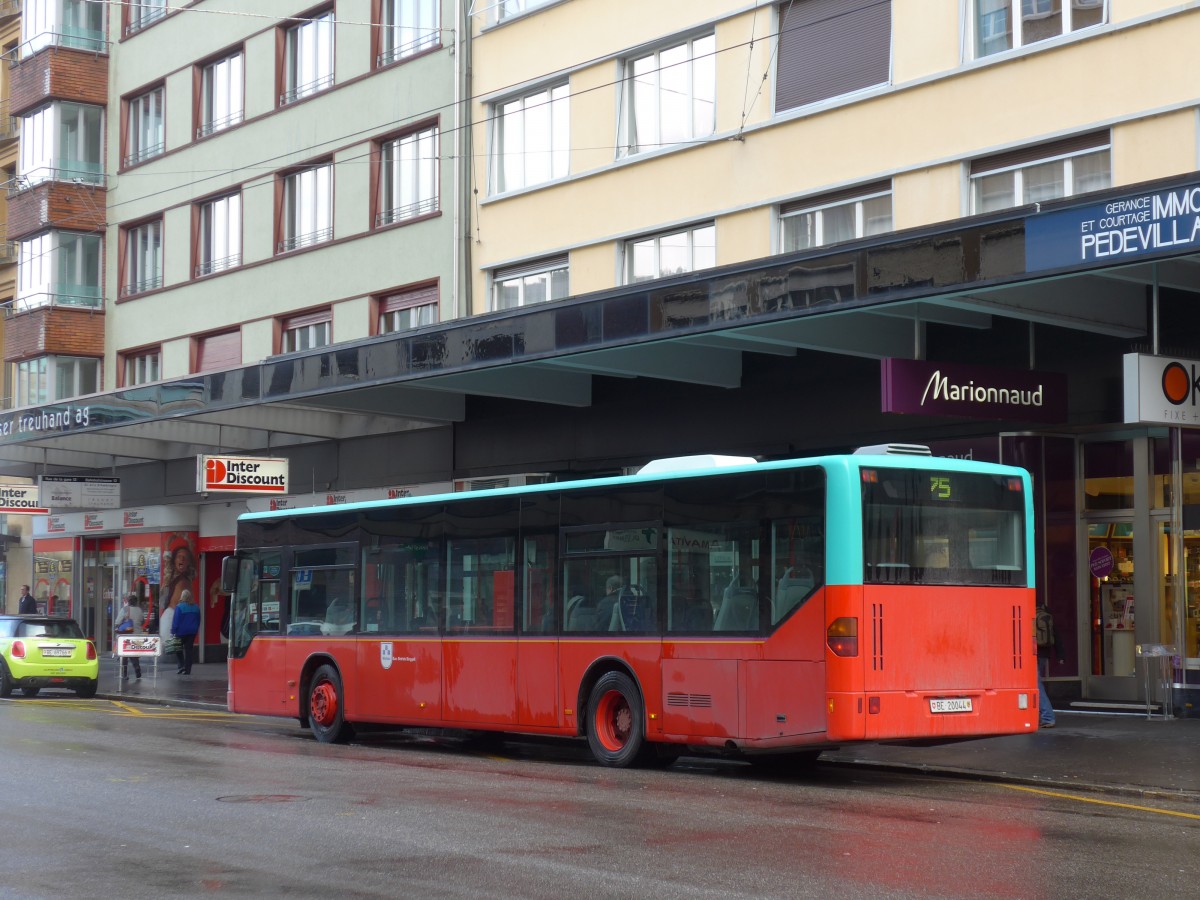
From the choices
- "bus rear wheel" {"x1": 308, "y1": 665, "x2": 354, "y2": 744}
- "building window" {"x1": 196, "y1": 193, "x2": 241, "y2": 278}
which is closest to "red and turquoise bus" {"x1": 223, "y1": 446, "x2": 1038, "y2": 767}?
"bus rear wheel" {"x1": 308, "y1": 665, "x2": 354, "y2": 744}

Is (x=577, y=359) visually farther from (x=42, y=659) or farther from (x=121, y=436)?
(x=121, y=436)

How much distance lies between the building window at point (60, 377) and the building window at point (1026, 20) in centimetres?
2456

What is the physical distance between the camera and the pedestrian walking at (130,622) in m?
32.8

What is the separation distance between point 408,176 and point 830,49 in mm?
10233

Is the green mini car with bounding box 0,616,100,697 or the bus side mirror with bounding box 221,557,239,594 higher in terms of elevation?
the bus side mirror with bounding box 221,557,239,594

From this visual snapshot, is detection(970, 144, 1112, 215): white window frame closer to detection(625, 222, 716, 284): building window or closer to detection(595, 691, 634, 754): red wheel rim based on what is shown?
detection(625, 222, 716, 284): building window

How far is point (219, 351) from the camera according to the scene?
35188 mm

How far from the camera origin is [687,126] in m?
24.9

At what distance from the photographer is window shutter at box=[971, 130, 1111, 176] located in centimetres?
1956

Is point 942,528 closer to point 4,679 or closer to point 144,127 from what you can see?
point 4,679

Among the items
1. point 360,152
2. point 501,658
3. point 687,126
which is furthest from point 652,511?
point 360,152

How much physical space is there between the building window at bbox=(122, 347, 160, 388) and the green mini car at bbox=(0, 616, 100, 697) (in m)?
10.4

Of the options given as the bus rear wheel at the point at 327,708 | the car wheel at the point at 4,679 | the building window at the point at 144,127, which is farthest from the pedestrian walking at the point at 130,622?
the bus rear wheel at the point at 327,708

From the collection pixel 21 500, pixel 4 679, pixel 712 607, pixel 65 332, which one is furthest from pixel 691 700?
pixel 65 332
